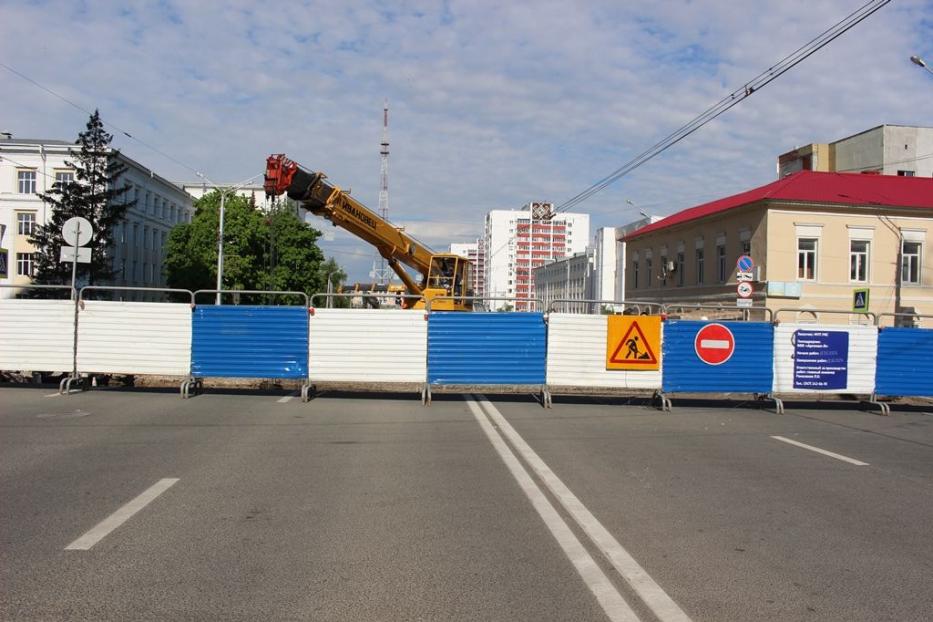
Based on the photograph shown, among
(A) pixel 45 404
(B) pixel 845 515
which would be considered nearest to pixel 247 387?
(A) pixel 45 404

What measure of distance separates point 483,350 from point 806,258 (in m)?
30.2

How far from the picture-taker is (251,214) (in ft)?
221

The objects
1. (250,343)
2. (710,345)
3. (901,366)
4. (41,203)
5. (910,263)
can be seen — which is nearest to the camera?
(250,343)

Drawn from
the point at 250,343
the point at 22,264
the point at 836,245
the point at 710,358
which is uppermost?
the point at 836,245

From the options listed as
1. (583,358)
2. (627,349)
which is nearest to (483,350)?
(583,358)

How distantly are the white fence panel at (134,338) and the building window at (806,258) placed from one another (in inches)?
1304

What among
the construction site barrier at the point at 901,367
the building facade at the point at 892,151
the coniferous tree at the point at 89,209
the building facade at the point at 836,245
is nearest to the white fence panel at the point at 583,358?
the construction site barrier at the point at 901,367

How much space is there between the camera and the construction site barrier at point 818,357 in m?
14.8

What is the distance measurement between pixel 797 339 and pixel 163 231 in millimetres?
82323

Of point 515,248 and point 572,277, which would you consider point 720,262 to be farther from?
point 515,248

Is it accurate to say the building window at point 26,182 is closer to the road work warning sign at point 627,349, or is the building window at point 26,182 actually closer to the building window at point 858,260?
the building window at point 858,260

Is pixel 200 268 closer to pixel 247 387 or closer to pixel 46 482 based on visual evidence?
pixel 247 387

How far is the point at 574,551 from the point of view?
5418 millimetres

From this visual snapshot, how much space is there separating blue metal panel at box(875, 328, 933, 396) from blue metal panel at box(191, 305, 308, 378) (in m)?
11.1
